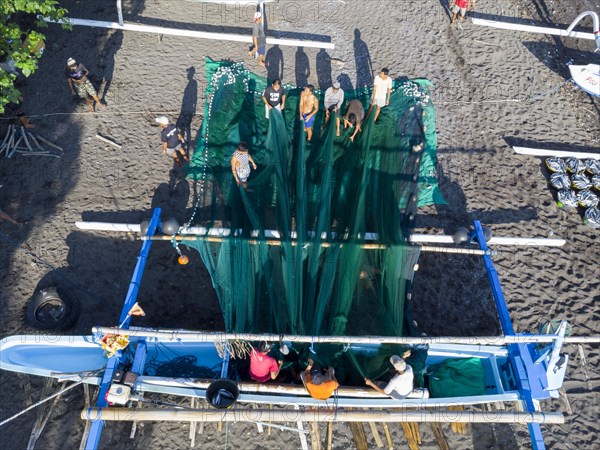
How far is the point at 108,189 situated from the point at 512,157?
9.42m

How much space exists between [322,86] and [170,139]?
14.3 ft

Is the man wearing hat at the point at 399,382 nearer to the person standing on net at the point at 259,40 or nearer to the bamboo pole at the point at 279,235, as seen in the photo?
the bamboo pole at the point at 279,235

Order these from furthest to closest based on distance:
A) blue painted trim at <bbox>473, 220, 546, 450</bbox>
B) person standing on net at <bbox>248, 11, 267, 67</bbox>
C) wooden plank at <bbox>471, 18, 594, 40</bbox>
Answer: wooden plank at <bbox>471, 18, 594, 40</bbox>
person standing on net at <bbox>248, 11, 267, 67</bbox>
blue painted trim at <bbox>473, 220, 546, 450</bbox>

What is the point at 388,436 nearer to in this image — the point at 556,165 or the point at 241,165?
the point at 241,165

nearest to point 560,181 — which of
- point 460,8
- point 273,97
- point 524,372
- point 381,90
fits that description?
point 381,90

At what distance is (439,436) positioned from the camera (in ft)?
24.4

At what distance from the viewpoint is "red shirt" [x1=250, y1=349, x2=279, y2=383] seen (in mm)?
6418

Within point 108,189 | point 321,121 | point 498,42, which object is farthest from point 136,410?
point 498,42

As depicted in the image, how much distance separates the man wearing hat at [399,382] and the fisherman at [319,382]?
1.97 feet

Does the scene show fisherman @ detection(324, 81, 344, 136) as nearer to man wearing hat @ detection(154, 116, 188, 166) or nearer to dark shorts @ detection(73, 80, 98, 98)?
man wearing hat @ detection(154, 116, 188, 166)

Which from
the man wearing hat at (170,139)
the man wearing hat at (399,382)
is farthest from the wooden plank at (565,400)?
the man wearing hat at (170,139)

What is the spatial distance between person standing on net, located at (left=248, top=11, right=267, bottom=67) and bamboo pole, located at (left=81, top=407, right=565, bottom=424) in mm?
8888

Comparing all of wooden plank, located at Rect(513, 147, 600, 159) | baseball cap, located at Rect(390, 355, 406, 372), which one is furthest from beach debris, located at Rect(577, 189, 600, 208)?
baseball cap, located at Rect(390, 355, 406, 372)

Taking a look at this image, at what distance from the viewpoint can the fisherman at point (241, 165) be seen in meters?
8.34
